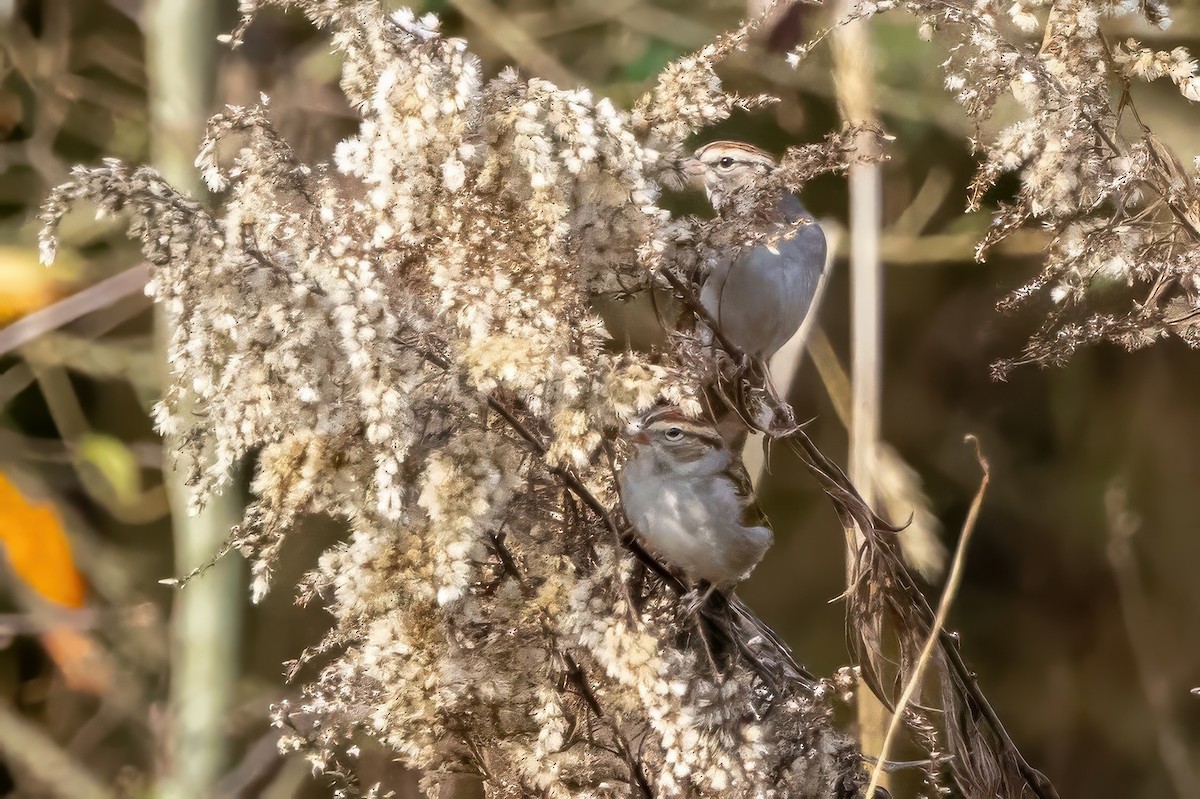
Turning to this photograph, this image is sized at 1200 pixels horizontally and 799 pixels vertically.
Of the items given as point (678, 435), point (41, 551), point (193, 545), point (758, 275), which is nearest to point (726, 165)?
point (758, 275)

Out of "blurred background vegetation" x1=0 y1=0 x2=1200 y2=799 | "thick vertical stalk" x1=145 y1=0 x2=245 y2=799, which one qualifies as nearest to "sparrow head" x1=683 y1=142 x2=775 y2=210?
"blurred background vegetation" x1=0 y1=0 x2=1200 y2=799

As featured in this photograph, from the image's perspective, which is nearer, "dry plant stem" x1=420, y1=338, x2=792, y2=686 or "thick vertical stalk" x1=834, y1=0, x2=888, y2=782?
"dry plant stem" x1=420, y1=338, x2=792, y2=686

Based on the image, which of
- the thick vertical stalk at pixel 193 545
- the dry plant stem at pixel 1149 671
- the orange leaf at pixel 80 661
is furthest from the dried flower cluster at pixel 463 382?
the orange leaf at pixel 80 661

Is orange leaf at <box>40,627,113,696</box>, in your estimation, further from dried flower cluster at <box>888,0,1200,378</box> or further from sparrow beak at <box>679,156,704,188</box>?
dried flower cluster at <box>888,0,1200,378</box>

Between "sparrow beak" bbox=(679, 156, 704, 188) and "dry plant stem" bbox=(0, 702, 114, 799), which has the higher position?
"sparrow beak" bbox=(679, 156, 704, 188)

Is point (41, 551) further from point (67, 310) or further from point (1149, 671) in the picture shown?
point (1149, 671)
